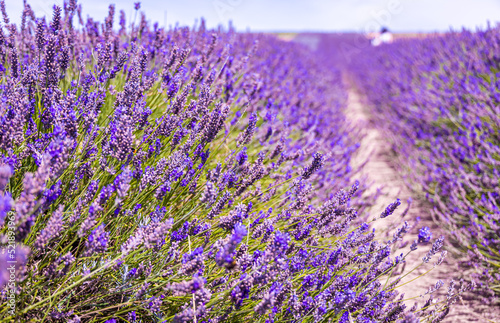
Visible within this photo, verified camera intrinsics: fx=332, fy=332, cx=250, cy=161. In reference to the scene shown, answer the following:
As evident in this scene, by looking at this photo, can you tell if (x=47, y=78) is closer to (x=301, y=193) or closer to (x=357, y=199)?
(x=301, y=193)

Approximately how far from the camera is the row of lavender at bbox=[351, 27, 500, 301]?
2514 mm

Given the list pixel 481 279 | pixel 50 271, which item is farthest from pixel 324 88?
pixel 50 271

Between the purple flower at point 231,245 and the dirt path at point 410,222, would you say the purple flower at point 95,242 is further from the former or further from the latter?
the dirt path at point 410,222

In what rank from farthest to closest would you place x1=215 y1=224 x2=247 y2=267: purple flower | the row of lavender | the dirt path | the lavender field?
the row of lavender → the dirt path → the lavender field → x1=215 y1=224 x2=247 y2=267: purple flower

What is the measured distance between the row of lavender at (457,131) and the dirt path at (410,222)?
0.16m

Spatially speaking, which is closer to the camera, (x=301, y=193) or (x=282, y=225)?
(x=301, y=193)

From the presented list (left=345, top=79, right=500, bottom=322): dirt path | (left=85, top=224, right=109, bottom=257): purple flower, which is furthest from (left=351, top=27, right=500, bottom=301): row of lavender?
(left=85, top=224, right=109, bottom=257): purple flower

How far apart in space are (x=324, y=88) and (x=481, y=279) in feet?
13.9

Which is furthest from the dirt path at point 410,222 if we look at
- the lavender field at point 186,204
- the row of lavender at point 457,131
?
the row of lavender at point 457,131

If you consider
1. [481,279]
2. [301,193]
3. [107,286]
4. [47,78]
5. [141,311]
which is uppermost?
[47,78]

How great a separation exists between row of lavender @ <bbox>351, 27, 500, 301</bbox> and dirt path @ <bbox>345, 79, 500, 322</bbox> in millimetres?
159

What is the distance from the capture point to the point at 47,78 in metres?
1.47

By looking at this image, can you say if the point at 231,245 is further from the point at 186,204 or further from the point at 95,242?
the point at 186,204

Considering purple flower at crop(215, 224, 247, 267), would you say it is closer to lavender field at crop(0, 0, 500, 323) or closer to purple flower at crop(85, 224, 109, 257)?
lavender field at crop(0, 0, 500, 323)
